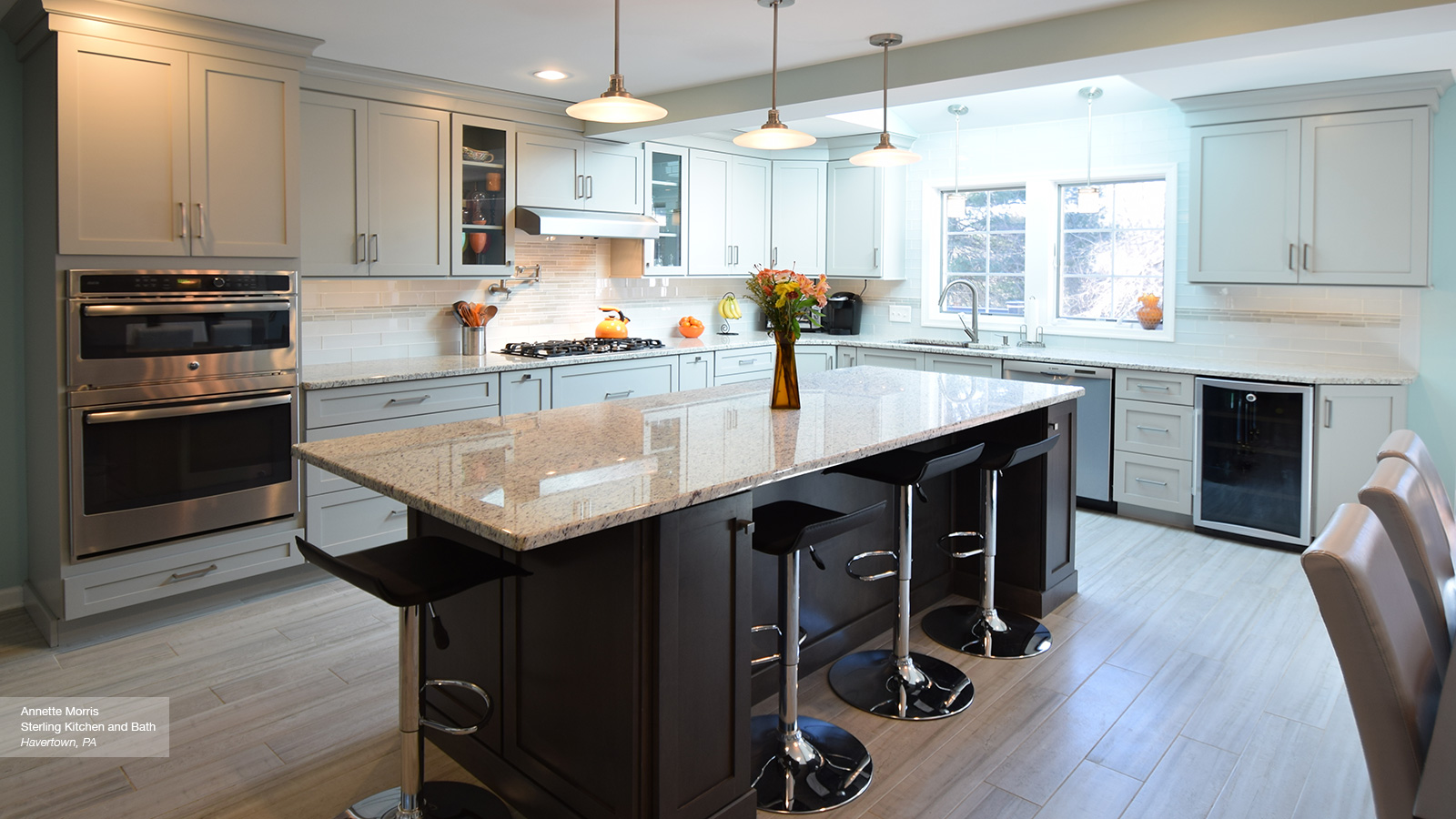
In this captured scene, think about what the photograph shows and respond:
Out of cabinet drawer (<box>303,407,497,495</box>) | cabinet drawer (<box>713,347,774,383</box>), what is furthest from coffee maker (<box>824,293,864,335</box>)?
cabinet drawer (<box>303,407,497,495</box>)

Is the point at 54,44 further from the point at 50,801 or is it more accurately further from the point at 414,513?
the point at 50,801

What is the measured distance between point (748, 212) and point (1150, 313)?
9.12 ft

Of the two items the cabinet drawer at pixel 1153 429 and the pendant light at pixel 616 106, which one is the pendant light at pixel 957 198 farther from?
the pendant light at pixel 616 106

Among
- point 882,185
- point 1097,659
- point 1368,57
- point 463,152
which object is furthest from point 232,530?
point 1368,57

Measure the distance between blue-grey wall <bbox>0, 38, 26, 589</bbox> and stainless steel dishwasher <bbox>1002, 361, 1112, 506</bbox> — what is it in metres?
5.09

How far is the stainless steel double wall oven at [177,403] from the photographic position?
3.40 m

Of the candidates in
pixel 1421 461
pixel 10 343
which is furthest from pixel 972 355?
pixel 10 343

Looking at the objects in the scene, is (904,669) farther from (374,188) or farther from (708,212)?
(708,212)

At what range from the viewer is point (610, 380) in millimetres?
5258

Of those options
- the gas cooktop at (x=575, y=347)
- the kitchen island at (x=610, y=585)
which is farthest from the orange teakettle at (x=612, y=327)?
the kitchen island at (x=610, y=585)

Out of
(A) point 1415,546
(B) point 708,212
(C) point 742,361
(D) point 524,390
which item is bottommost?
(A) point 1415,546

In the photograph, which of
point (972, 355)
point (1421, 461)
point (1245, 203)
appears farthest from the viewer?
point (972, 355)

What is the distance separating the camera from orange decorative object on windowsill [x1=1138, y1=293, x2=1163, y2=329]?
5.55m

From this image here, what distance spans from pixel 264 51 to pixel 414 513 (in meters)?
2.35
